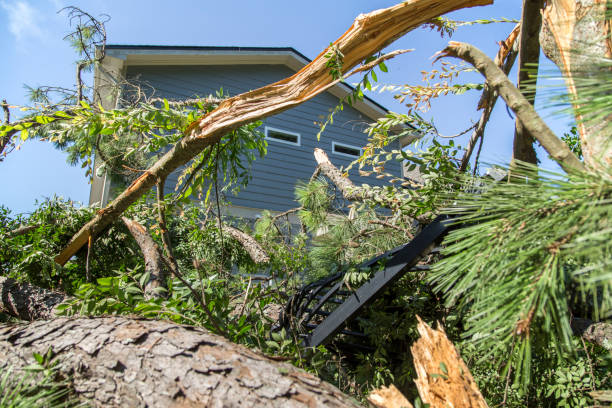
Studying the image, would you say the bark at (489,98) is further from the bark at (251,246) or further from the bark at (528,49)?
the bark at (251,246)

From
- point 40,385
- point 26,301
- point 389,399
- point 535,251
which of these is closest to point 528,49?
point 535,251

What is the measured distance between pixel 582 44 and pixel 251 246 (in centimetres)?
333

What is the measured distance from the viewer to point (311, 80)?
2.05 metres

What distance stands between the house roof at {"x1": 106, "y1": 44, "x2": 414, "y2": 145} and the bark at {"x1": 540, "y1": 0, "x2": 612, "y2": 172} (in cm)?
657

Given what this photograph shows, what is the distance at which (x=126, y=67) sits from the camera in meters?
8.06

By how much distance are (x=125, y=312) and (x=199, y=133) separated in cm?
101

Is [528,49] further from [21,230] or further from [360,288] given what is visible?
[21,230]

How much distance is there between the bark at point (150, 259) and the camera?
2.58 m

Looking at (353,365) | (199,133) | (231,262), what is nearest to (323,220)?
(231,262)

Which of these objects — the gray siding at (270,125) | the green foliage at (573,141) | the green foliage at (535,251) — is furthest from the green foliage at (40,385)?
the gray siding at (270,125)

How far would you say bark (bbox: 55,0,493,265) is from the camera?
184 centimetres

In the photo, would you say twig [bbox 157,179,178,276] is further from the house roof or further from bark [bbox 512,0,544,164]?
the house roof

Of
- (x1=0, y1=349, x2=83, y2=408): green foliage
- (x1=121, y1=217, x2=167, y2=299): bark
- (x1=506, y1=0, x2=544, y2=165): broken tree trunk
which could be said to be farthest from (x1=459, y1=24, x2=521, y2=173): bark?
(x1=0, y1=349, x2=83, y2=408): green foliage

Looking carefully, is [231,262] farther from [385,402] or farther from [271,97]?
[385,402]
